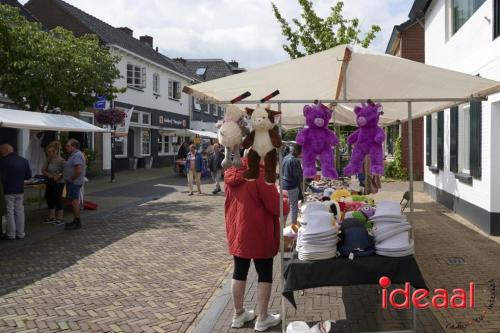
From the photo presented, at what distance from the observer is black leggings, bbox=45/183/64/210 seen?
407 inches

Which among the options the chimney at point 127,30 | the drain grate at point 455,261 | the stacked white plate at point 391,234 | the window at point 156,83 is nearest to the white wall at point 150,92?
the window at point 156,83

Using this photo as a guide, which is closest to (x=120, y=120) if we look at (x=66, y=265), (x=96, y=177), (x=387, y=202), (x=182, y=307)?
(x=96, y=177)

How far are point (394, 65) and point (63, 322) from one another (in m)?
4.03

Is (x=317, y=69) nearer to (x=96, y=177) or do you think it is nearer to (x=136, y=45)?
(x=96, y=177)

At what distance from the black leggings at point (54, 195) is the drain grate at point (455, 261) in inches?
297

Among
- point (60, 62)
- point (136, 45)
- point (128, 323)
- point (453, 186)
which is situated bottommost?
point (128, 323)

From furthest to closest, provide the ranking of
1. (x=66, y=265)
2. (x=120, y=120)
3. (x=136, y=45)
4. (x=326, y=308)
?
1. (x=136, y=45)
2. (x=120, y=120)
3. (x=66, y=265)
4. (x=326, y=308)

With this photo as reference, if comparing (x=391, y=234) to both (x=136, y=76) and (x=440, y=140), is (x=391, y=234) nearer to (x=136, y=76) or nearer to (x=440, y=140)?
(x=440, y=140)

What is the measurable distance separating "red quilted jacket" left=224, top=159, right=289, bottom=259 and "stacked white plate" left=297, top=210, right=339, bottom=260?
372mm

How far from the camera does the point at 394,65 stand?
4.61 metres

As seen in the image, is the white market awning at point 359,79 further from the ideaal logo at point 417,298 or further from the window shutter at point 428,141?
the window shutter at point 428,141

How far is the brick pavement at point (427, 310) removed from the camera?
4.59 meters

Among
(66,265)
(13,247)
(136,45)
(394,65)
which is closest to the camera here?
(394,65)

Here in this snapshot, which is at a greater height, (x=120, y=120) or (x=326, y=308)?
(x=120, y=120)
